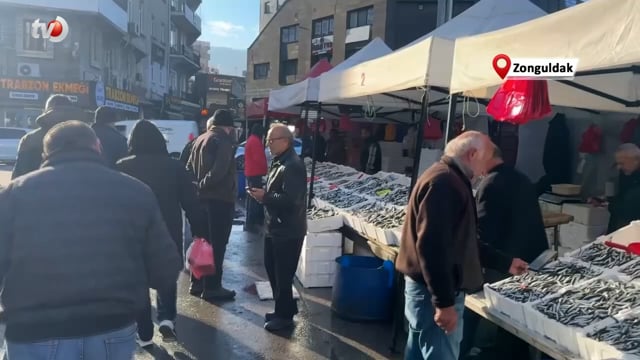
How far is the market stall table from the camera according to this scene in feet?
10.1

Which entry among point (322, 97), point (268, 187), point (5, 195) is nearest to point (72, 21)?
point (322, 97)

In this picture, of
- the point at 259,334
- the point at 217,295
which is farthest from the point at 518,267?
the point at 217,295

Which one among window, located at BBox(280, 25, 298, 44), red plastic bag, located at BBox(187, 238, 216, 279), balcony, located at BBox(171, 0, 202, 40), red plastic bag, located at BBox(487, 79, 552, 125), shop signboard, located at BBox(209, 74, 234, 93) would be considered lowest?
red plastic bag, located at BBox(187, 238, 216, 279)

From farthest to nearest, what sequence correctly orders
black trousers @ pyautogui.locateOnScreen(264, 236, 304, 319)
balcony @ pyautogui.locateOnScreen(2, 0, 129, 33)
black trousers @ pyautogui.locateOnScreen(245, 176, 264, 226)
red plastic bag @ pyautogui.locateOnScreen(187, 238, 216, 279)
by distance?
balcony @ pyautogui.locateOnScreen(2, 0, 129, 33), black trousers @ pyautogui.locateOnScreen(245, 176, 264, 226), black trousers @ pyautogui.locateOnScreen(264, 236, 304, 319), red plastic bag @ pyautogui.locateOnScreen(187, 238, 216, 279)

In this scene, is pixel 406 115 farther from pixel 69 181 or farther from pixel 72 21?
pixel 72 21

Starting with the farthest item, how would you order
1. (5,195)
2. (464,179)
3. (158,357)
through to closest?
(158,357), (464,179), (5,195)

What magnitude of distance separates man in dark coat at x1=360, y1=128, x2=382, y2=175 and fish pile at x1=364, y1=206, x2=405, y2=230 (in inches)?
272

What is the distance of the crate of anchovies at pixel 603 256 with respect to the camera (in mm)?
3705

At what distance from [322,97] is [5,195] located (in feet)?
17.1

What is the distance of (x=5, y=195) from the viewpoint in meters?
2.39

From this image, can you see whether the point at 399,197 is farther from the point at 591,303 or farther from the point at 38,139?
the point at 38,139

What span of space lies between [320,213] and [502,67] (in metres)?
3.63

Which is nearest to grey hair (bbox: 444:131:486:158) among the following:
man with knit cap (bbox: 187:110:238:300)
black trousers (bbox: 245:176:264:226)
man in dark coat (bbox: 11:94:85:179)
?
man with knit cap (bbox: 187:110:238:300)

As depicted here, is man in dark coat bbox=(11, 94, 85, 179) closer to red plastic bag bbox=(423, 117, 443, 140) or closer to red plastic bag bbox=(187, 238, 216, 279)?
red plastic bag bbox=(187, 238, 216, 279)
